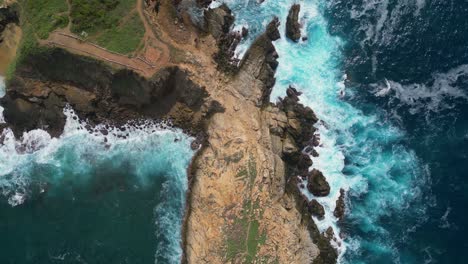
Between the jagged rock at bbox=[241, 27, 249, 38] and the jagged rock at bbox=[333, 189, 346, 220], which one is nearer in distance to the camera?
the jagged rock at bbox=[333, 189, 346, 220]

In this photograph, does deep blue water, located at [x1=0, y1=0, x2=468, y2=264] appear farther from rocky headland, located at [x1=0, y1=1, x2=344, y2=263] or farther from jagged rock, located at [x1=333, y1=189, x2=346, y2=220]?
rocky headland, located at [x1=0, y1=1, x2=344, y2=263]

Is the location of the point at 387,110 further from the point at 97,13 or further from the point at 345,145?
the point at 97,13

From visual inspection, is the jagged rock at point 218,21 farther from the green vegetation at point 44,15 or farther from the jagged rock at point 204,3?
the green vegetation at point 44,15

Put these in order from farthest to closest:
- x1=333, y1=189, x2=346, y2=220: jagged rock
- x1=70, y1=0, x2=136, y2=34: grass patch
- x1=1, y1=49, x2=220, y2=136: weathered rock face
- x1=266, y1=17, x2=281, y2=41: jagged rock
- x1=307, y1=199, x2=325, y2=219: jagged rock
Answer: x1=266, y1=17, x2=281, y2=41: jagged rock < x1=333, y1=189, x2=346, y2=220: jagged rock < x1=307, y1=199, x2=325, y2=219: jagged rock < x1=1, y1=49, x2=220, y2=136: weathered rock face < x1=70, y1=0, x2=136, y2=34: grass patch

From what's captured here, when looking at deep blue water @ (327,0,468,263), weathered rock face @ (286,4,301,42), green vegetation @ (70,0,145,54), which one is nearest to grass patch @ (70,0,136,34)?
green vegetation @ (70,0,145,54)

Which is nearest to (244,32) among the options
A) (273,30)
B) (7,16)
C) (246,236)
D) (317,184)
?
(273,30)

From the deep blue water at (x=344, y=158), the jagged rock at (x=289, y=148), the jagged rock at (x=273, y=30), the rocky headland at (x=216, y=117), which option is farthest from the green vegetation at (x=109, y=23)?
the jagged rock at (x=289, y=148)

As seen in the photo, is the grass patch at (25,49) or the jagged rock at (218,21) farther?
the jagged rock at (218,21)
